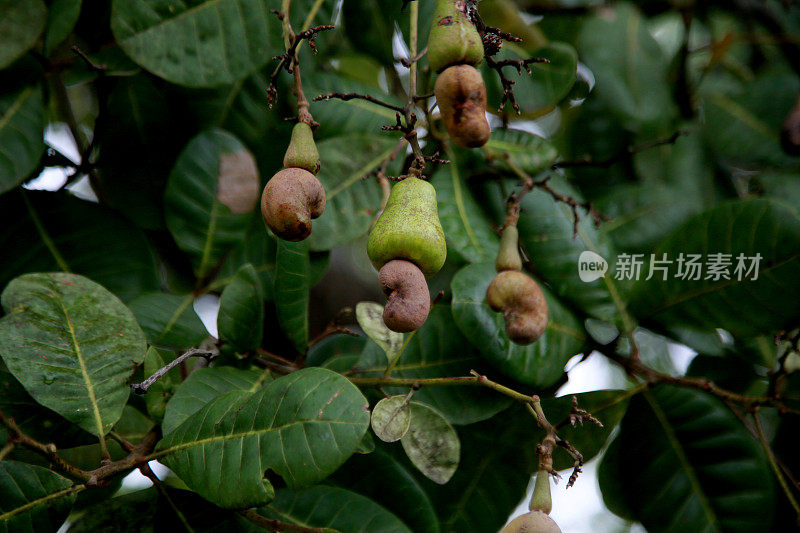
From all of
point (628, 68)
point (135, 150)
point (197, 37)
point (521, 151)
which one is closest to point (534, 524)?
point (521, 151)

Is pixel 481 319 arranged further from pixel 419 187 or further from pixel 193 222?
pixel 193 222

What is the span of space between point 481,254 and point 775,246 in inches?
17.7

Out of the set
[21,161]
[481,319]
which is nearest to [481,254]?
[481,319]

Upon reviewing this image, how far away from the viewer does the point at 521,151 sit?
1194mm

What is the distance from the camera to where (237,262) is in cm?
120

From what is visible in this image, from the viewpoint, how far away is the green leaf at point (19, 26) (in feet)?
3.44

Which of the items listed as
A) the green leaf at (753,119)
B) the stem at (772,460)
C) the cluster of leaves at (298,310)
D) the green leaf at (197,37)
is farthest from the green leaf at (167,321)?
the green leaf at (753,119)

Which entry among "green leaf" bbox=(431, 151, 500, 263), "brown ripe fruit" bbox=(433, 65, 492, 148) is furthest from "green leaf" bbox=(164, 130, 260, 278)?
"brown ripe fruit" bbox=(433, 65, 492, 148)

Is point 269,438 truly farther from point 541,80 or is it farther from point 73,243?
point 541,80

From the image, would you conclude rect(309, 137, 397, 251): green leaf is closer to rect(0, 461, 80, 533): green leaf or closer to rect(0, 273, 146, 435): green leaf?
rect(0, 273, 146, 435): green leaf

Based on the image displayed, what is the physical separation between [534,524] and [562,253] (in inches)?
21.0

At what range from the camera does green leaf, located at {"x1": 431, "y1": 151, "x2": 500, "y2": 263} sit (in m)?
1.10

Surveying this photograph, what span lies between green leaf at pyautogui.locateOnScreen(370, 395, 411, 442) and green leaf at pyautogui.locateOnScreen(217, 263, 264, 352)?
0.23 meters

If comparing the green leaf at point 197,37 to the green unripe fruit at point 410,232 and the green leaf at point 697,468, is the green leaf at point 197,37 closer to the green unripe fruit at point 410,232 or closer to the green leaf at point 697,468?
the green unripe fruit at point 410,232
